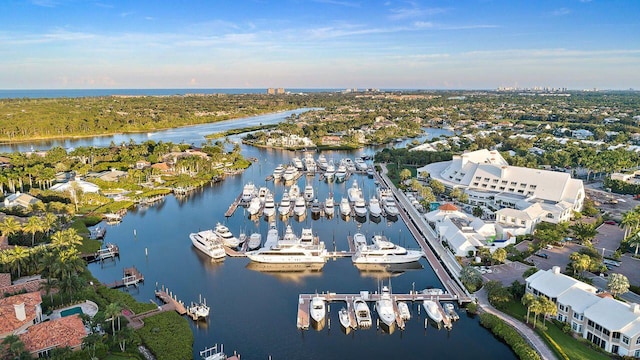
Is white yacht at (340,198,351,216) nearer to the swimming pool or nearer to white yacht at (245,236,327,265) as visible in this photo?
white yacht at (245,236,327,265)

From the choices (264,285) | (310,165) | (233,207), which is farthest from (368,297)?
(310,165)

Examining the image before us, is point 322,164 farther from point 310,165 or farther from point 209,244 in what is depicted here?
point 209,244

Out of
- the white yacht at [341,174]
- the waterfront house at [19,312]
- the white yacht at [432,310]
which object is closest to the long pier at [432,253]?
the white yacht at [432,310]

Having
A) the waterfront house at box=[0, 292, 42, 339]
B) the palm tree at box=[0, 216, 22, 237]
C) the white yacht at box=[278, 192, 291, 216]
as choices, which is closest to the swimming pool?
the waterfront house at box=[0, 292, 42, 339]

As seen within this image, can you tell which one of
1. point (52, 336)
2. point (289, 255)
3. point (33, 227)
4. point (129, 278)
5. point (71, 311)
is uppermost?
point (33, 227)

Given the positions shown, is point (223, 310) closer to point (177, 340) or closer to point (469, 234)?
point (177, 340)

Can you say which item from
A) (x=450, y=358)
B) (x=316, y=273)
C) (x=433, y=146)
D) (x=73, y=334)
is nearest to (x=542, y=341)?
(x=450, y=358)

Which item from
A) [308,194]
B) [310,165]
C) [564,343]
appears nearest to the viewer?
[564,343]
